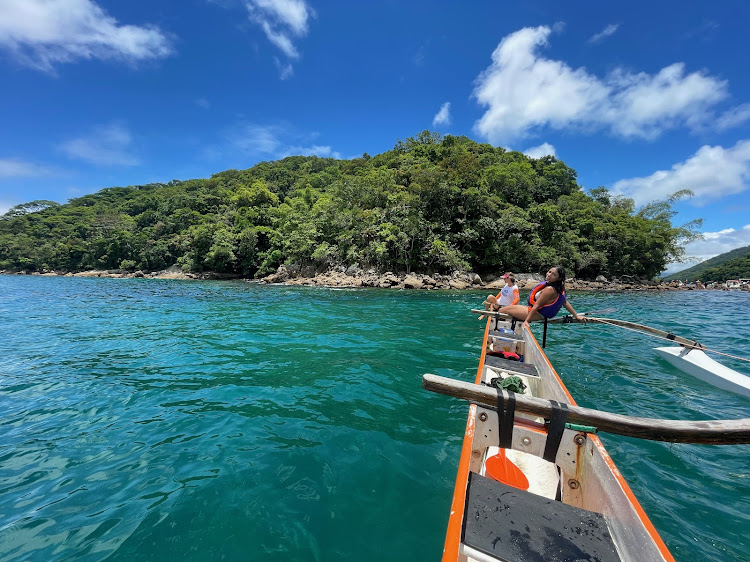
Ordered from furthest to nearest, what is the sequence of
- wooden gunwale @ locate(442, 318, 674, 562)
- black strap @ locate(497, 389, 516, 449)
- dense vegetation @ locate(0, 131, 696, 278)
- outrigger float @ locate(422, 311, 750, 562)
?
dense vegetation @ locate(0, 131, 696, 278), black strap @ locate(497, 389, 516, 449), outrigger float @ locate(422, 311, 750, 562), wooden gunwale @ locate(442, 318, 674, 562)

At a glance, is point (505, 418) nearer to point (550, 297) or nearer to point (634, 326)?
point (550, 297)

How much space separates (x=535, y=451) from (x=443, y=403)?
2.05 meters

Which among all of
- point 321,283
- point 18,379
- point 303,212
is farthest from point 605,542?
point 303,212

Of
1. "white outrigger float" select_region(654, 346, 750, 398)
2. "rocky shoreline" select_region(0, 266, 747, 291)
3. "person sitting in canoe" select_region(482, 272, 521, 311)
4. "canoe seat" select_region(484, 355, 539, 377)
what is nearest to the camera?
"canoe seat" select_region(484, 355, 539, 377)

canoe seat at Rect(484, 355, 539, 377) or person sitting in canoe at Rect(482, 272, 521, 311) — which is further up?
person sitting in canoe at Rect(482, 272, 521, 311)

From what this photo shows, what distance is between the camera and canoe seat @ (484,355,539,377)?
520 centimetres

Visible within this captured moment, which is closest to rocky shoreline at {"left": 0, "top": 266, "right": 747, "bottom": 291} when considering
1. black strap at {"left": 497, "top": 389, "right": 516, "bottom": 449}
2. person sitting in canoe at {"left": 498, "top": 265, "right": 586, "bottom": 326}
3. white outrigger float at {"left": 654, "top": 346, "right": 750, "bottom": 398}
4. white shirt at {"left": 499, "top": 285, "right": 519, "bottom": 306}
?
white shirt at {"left": 499, "top": 285, "right": 519, "bottom": 306}

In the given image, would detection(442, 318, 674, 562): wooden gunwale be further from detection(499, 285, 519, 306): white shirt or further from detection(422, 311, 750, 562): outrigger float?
detection(499, 285, 519, 306): white shirt

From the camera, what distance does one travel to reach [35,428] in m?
4.34

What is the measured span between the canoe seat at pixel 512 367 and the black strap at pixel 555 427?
→ 90.8 inches

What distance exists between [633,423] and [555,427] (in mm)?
557

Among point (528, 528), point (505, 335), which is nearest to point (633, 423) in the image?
point (528, 528)

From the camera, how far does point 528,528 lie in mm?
2189

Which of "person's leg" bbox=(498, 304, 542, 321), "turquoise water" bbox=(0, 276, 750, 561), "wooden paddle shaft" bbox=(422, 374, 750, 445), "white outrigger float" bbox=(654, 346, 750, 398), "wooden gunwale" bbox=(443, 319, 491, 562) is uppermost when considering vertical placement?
"person's leg" bbox=(498, 304, 542, 321)
